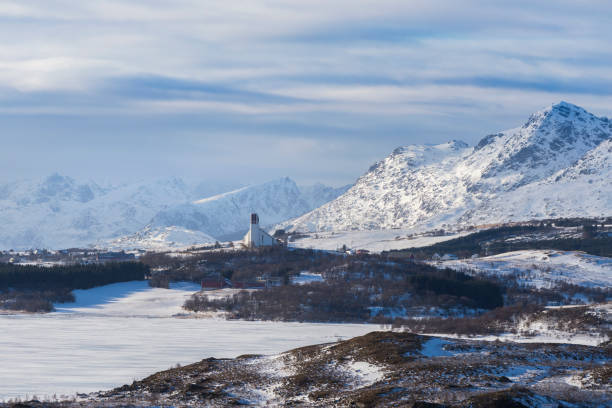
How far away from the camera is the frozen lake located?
8156 cm

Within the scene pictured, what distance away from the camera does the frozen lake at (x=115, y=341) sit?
81.6m

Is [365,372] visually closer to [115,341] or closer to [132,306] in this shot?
[115,341]

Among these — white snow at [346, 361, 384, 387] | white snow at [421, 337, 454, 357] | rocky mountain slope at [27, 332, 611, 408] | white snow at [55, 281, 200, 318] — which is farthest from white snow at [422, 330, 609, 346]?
white snow at [55, 281, 200, 318]

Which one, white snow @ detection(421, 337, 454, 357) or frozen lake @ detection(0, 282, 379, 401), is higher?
white snow @ detection(421, 337, 454, 357)

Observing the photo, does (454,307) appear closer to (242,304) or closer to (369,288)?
(369,288)

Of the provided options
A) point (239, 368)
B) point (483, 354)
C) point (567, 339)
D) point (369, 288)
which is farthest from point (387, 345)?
point (369, 288)

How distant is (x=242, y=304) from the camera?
18150cm

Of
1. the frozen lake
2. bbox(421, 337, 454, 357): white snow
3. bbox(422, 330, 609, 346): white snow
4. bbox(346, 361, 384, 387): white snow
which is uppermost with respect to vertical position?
bbox(421, 337, 454, 357): white snow

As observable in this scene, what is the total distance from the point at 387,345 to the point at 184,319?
3482 inches

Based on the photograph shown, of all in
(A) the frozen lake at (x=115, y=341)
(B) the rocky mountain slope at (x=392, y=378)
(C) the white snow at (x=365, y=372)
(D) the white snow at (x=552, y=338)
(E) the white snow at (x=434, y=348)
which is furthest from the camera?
(D) the white snow at (x=552, y=338)

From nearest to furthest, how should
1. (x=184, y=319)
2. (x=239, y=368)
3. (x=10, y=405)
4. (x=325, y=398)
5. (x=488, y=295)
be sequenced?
(x=10, y=405) → (x=325, y=398) → (x=239, y=368) → (x=184, y=319) → (x=488, y=295)

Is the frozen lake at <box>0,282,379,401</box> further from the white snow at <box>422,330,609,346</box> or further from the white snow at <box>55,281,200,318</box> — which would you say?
the white snow at <box>422,330,609,346</box>

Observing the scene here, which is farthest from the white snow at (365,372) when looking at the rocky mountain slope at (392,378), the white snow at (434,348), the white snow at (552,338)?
the white snow at (552,338)

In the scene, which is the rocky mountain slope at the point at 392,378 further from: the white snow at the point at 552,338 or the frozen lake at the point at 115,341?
the white snow at the point at 552,338
